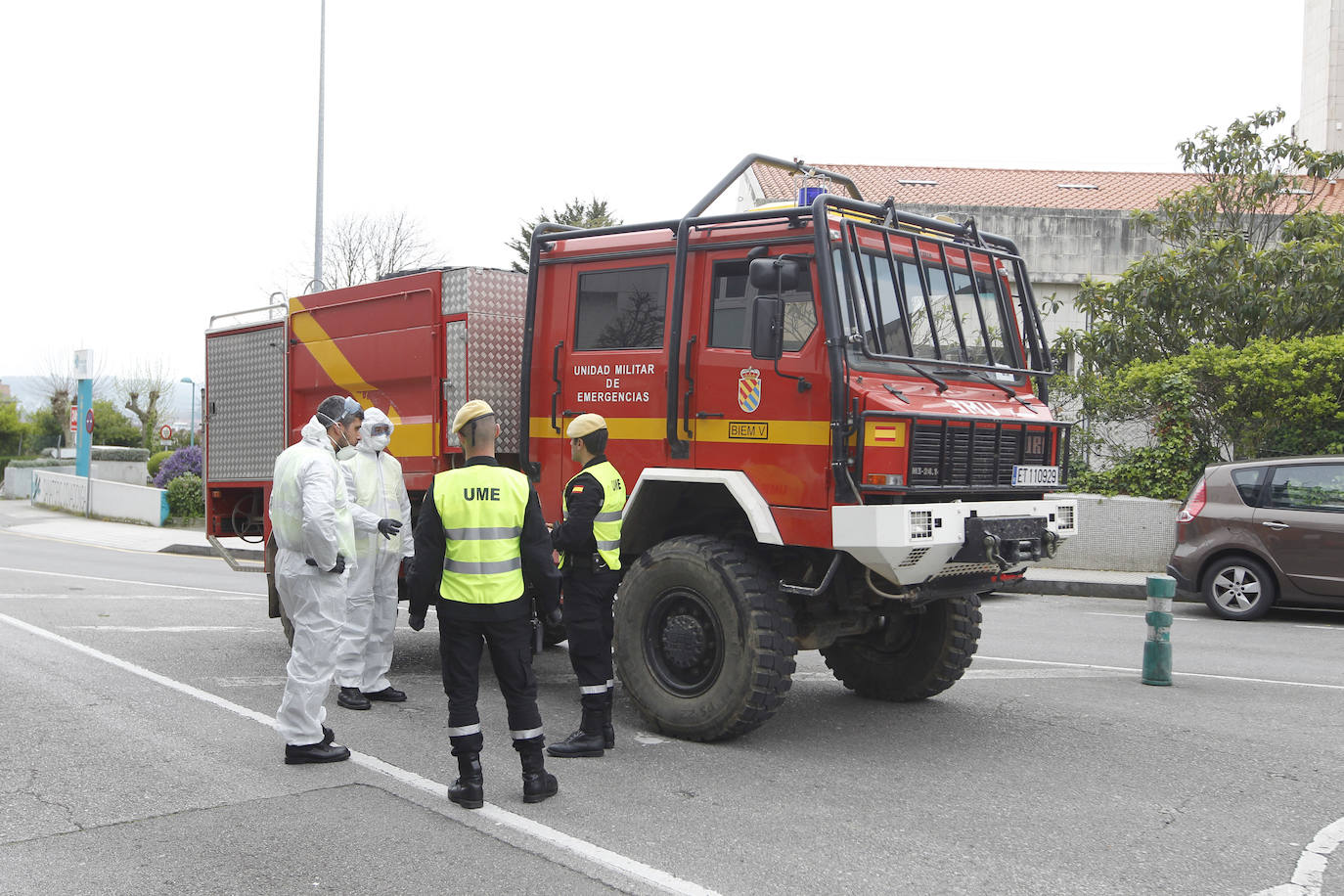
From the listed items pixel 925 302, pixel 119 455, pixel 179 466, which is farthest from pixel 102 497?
pixel 925 302

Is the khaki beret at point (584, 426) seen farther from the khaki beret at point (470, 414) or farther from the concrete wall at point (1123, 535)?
the concrete wall at point (1123, 535)

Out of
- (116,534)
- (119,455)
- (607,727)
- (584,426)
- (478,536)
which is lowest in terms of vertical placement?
(116,534)

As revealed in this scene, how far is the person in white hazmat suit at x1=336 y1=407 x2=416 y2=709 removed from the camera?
711 cm

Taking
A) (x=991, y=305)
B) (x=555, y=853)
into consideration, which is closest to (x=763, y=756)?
(x=555, y=853)

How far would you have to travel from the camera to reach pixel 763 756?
596 cm

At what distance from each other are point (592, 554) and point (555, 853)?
1.89 metres

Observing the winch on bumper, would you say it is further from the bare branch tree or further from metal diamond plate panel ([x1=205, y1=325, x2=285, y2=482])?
the bare branch tree

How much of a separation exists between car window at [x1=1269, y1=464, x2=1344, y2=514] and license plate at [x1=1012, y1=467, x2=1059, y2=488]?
6.03m

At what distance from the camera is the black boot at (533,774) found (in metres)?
5.09

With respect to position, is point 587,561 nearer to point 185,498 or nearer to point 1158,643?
point 1158,643

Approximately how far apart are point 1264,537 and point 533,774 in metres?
9.02

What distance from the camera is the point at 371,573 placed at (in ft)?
23.8

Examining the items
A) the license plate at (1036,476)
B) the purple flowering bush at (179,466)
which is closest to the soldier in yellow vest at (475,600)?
the license plate at (1036,476)

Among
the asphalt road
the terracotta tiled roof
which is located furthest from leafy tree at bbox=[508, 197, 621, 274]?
the asphalt road
